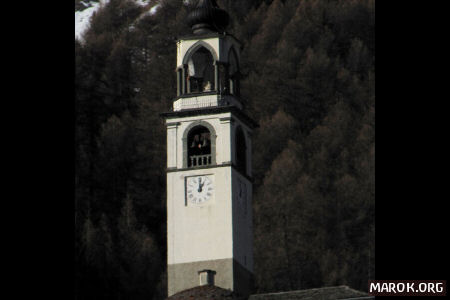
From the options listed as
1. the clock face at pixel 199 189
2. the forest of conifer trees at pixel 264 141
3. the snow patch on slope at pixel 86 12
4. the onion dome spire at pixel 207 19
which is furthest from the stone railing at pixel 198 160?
the snow patch on slope at pixel 86 12

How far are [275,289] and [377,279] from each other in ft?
133

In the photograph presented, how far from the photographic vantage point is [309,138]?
62.5m

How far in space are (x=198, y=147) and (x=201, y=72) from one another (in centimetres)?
254

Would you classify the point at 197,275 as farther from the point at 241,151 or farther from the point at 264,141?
the point at 264,141

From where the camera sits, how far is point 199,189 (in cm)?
Answer: 3234

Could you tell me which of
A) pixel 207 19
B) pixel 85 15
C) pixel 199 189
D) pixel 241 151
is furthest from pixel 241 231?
pixel 85 15

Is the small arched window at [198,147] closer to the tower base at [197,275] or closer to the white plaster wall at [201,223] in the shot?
the white plaster wall at [201,223]

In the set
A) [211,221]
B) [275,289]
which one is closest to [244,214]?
[211,221]

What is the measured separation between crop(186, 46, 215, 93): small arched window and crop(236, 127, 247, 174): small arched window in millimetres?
1541

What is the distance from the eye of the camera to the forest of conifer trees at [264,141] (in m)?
53.1

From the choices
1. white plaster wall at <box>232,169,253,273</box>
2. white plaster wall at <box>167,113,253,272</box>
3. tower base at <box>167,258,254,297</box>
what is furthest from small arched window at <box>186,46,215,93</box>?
tower base at <box>167,258,254,297</box>

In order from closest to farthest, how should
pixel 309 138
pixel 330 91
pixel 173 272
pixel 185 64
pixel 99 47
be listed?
1. pixel 173 272
2. pixel 185 64
3. pixel 309 138
4. pixel 330 91
5. pixel 99 47

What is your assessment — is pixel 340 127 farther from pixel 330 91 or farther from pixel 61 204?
pixel 61 204

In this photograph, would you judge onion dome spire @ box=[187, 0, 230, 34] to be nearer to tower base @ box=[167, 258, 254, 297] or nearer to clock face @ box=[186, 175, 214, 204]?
clock face @ box=[186, 175, 214, 204]
